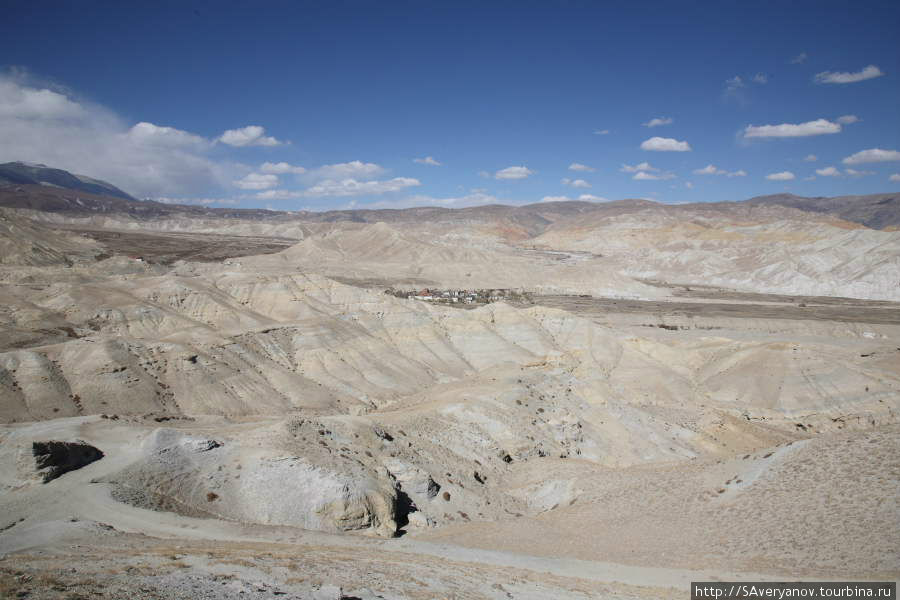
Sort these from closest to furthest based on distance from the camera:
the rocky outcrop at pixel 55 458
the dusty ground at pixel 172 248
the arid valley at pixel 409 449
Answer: the arid valley at pixel 409 449, the rocky outcrop at pixel 55 458, the dusty ground at pixel 172 248

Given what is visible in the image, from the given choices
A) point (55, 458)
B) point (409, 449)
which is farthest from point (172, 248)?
point (409, 449)

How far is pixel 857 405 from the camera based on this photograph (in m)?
38.8

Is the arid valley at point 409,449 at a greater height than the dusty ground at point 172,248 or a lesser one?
lesser

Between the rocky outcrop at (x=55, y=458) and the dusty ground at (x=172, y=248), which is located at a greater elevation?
the dusty ground at (x=172, y=248)

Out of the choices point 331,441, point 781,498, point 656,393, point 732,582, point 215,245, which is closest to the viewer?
point 732,582

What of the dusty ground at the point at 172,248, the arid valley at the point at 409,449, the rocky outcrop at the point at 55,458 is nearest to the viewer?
the arid valley at the point at 409,449

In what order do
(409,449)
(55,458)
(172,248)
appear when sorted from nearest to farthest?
(55,458), (409,449), (172,248)

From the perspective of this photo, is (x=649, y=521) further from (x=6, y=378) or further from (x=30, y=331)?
(x=30, y=331)

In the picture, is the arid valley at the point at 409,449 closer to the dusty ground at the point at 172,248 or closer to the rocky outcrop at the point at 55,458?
the rocky outcrop at the point at 55,458

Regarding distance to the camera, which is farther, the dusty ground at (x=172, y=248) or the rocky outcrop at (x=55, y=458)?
the dusty ground at (x=172, y=248)

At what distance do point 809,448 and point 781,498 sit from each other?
328cm

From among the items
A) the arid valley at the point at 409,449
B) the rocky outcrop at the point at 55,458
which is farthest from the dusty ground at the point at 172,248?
the rocky outcrop at the point at 55,458

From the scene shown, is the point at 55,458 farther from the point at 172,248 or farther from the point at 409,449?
the point at 172,248

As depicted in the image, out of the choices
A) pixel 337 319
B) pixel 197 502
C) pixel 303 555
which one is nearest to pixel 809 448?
pixel 303 555
